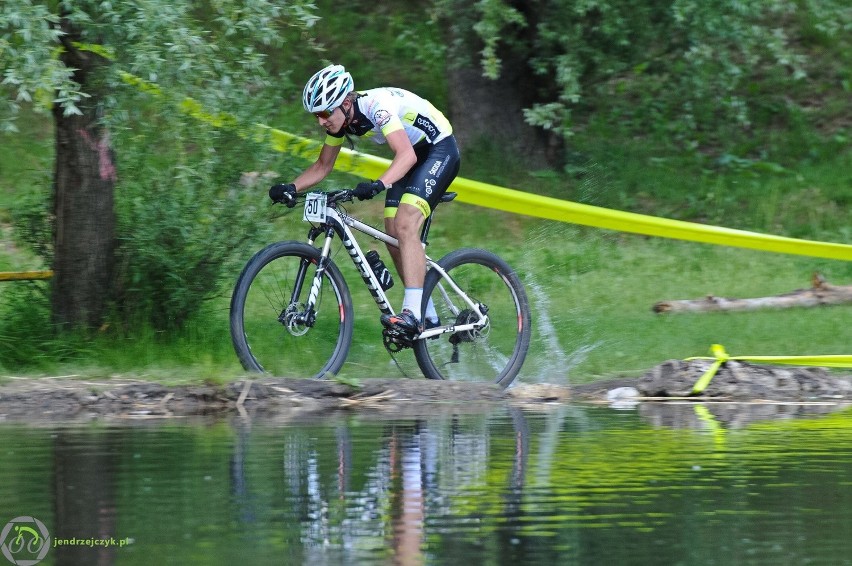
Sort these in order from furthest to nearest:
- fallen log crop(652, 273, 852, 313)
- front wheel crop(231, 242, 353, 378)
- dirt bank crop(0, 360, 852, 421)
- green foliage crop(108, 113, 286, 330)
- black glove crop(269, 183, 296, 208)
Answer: fallen log crop(652, 273, 852, 313) → green foliage crop(108, 113, 286, 330) → black glove crop(269, 183, 296, 208) → front wheel crop(231, 242, 353, 378) → dirt bank crop(0, 360, 852, 421)

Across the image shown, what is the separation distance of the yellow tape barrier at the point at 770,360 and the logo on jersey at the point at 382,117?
249 cm

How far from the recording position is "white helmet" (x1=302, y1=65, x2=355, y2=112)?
950 cm

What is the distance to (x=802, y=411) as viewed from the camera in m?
9.02

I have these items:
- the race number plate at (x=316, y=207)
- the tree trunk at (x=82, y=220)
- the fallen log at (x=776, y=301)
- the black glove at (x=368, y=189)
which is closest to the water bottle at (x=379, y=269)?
the race number plate at (x=316, y=207)

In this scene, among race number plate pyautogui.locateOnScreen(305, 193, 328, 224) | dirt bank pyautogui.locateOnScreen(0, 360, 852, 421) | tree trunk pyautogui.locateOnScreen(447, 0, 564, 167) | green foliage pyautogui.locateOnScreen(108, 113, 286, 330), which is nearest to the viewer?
dirt bank pyautogui.locateOnScreen(0, 360, 852, 421)

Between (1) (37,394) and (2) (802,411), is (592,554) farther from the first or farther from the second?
(1) (37,394)

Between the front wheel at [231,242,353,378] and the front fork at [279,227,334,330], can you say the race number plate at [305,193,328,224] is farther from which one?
the front wheel at [231,242,353,378]

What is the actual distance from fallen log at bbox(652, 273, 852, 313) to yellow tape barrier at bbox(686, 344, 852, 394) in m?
2.63

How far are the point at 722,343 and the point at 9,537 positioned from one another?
7151 mm

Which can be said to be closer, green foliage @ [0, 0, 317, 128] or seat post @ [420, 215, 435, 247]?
green foliage @ [0, 0, 317, 128]

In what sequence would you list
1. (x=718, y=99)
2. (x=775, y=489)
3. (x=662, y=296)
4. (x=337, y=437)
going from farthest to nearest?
(x=718, y=99)
(x=662, y=296)
(x=337, y=437)
(x=775, y=489)

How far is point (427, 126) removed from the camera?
9914 millimetres

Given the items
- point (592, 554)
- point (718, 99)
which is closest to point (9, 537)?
point (592, 554)

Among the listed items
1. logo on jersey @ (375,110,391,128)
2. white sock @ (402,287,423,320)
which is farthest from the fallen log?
logo on jersey @ (375,110,391,128)
